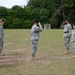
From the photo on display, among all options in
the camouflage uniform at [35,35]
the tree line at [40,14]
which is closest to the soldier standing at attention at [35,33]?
the camouflage uniform at [35,35]

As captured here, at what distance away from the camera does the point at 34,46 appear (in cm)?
1294

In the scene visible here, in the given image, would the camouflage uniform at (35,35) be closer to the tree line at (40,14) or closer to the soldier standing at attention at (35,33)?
the soldier standing at attention at (35,33)

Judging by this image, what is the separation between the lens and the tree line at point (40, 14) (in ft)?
223

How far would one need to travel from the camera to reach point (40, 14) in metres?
71.1

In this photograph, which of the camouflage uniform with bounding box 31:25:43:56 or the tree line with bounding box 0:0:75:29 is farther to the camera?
the tree line with bounding box 0:0:75:29

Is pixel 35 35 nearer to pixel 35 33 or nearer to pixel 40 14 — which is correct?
pixel 35 33

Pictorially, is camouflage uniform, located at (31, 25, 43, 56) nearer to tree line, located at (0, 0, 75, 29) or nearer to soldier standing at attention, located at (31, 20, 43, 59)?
soldier standing at attention, located at (31, 20, 43, 59)

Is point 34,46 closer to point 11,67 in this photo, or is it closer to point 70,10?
point 11,67

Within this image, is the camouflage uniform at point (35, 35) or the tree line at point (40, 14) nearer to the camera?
the camouflage uniform at point (35, 35)

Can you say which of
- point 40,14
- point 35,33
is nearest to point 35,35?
point 35,33

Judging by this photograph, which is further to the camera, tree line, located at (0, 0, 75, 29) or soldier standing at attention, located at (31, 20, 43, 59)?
tree line, located at (0, 0, 75, 29)

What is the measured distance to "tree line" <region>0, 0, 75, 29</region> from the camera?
67938 mm

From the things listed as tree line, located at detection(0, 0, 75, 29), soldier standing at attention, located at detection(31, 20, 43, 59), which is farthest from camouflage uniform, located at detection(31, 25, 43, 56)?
tree line, located at detection(0, 0, 75, 29)

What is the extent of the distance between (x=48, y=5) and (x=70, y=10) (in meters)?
7.93
